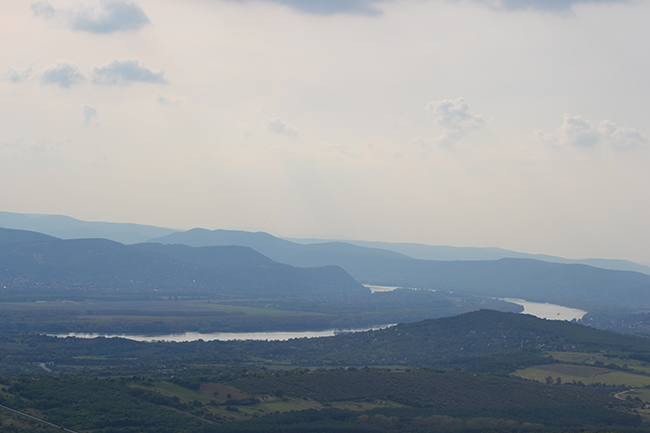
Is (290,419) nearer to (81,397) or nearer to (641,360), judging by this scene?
(81,397)

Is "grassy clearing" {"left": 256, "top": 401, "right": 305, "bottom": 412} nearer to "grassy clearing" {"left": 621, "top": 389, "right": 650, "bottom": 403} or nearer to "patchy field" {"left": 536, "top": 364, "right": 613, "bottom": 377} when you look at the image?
"grassy clearing" {"left": 621, "top": 389, "right": 650, "bottom": 403}

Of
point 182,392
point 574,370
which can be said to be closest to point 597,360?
point 574,370

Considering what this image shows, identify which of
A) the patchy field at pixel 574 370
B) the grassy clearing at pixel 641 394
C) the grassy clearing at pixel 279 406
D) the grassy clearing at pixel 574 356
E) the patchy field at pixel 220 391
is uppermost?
the grassy clearing at pixel 574 356

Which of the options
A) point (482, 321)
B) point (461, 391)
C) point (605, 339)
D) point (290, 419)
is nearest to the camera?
point (290, 419)

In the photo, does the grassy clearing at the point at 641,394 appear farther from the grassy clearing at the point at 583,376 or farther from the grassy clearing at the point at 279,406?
the grassy clearing at the point at 279,406

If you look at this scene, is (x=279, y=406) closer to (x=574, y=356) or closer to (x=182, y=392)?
(x=182, y=392)

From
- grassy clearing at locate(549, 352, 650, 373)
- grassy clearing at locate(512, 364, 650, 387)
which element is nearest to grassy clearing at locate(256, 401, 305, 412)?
grassy clearing at locate(512, 364, 650, 387)

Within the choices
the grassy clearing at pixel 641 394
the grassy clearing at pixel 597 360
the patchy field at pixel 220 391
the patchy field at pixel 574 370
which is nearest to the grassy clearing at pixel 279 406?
the patchy field at pixel 220 391

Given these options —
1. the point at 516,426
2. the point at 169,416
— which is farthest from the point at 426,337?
the point at 169,416

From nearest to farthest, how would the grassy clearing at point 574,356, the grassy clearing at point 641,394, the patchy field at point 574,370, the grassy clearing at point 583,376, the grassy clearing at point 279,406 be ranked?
1. the grassy clearing at point 279,406
2. the grassy clearing at point 641,394
3. the grassy clearing at point 583,376
4. the patchy field at point 574,370
5. the grassy clearing at point 574,356

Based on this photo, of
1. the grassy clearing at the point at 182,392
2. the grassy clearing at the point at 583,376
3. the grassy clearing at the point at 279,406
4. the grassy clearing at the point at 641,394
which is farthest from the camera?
the grassy clearing at the point at 583,376

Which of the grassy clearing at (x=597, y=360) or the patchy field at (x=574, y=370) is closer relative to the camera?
the patchy field at (x=574, y=370)
